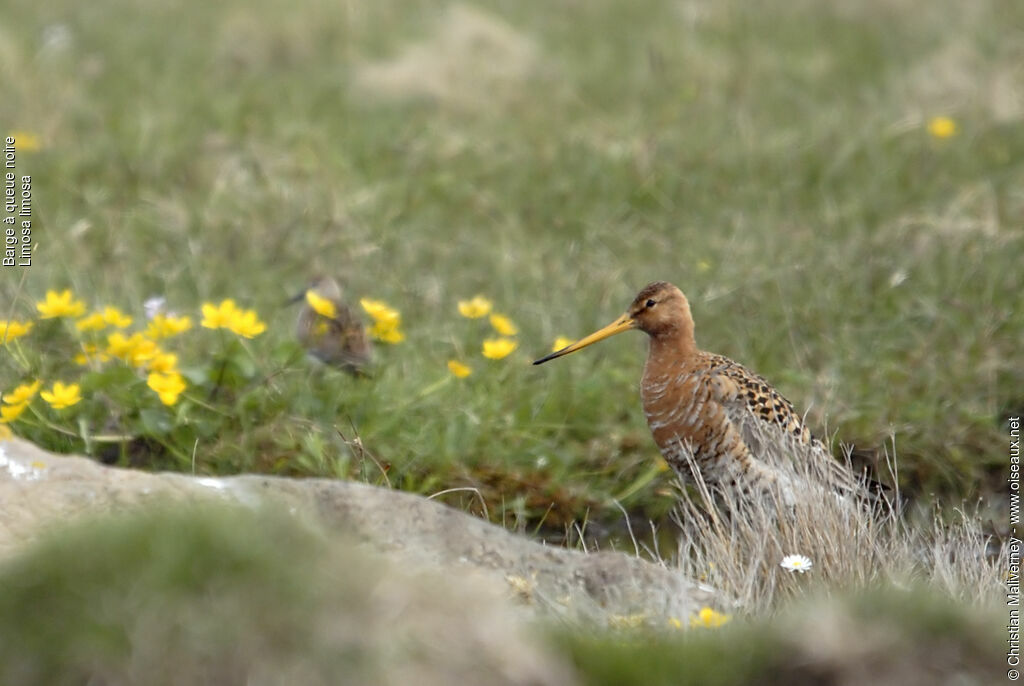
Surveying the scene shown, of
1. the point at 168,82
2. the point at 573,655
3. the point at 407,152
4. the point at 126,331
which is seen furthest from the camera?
the point at 168,82

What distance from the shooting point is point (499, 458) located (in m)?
4.90

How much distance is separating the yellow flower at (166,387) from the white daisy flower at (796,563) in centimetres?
190

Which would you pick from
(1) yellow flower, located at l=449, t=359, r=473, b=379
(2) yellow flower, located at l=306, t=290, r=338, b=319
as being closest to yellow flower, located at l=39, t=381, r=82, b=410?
(2) yellow flower, located at l=306, t=290, r=338, b=319

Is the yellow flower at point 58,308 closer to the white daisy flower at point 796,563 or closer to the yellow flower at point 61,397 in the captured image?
the yellow flower at point 61,397

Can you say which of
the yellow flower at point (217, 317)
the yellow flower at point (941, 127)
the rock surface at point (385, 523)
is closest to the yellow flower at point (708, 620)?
the rock surface at point (385, 523)

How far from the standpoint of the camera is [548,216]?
23.6 feet

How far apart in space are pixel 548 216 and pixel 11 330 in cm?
322

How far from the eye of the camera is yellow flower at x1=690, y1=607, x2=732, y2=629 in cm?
312

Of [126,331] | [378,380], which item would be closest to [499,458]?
[378,380]

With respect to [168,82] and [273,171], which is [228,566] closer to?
[273,171]

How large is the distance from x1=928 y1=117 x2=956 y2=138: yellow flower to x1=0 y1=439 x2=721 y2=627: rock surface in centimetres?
517

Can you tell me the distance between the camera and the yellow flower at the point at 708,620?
10.2ft

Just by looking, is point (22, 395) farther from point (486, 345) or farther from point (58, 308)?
point (486, 345)

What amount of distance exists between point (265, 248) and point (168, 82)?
2.42 metres
